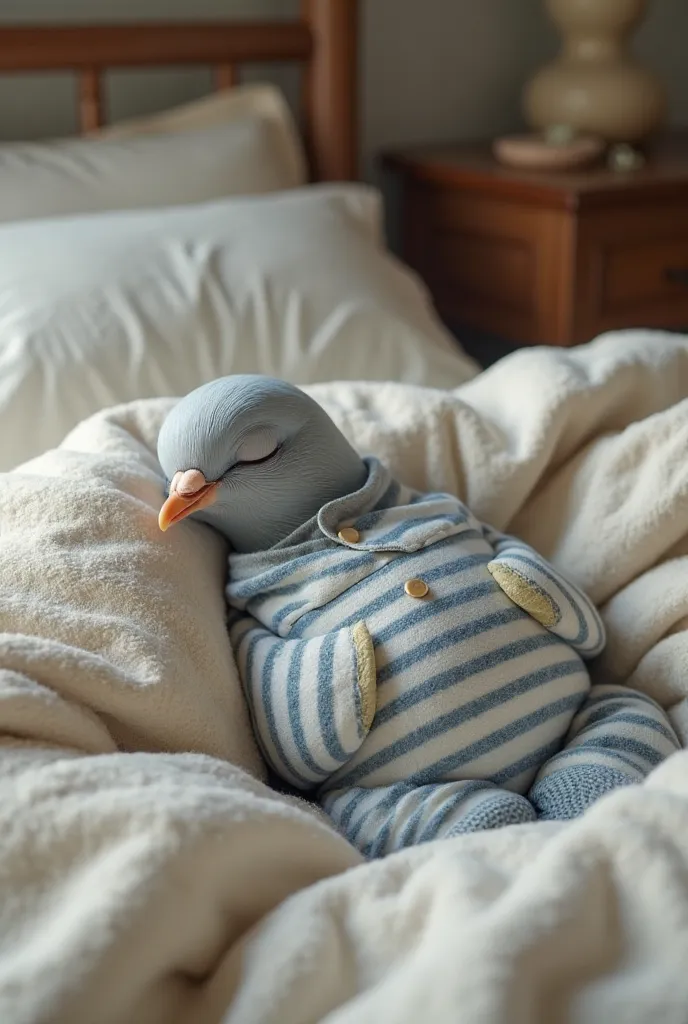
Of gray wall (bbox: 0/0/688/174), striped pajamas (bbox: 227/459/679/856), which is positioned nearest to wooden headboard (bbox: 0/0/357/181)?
gray wall (bbox: 0/0/688/174)

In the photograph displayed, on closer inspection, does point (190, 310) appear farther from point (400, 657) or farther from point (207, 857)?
point (207, 857)

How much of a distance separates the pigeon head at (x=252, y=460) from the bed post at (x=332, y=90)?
1.07 m

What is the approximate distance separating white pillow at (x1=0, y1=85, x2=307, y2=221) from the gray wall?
0.15 metres

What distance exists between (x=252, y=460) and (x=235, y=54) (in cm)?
113

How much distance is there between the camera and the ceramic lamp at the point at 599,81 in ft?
6.18

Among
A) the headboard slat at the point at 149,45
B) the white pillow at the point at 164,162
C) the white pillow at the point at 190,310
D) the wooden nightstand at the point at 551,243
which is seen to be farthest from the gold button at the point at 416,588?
the headboard slat at the point at 149,45

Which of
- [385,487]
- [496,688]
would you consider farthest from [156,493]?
[496,688]

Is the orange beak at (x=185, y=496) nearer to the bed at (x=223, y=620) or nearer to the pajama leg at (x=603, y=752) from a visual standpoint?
the bed at (x=223, y=620)

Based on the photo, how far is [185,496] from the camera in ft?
2.46

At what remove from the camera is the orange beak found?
0.74 metres

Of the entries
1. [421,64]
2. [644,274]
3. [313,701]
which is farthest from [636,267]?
[313,701]

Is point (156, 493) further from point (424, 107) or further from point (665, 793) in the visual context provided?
point (424, 107)

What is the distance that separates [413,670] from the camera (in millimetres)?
718

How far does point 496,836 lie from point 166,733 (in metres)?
0.21
